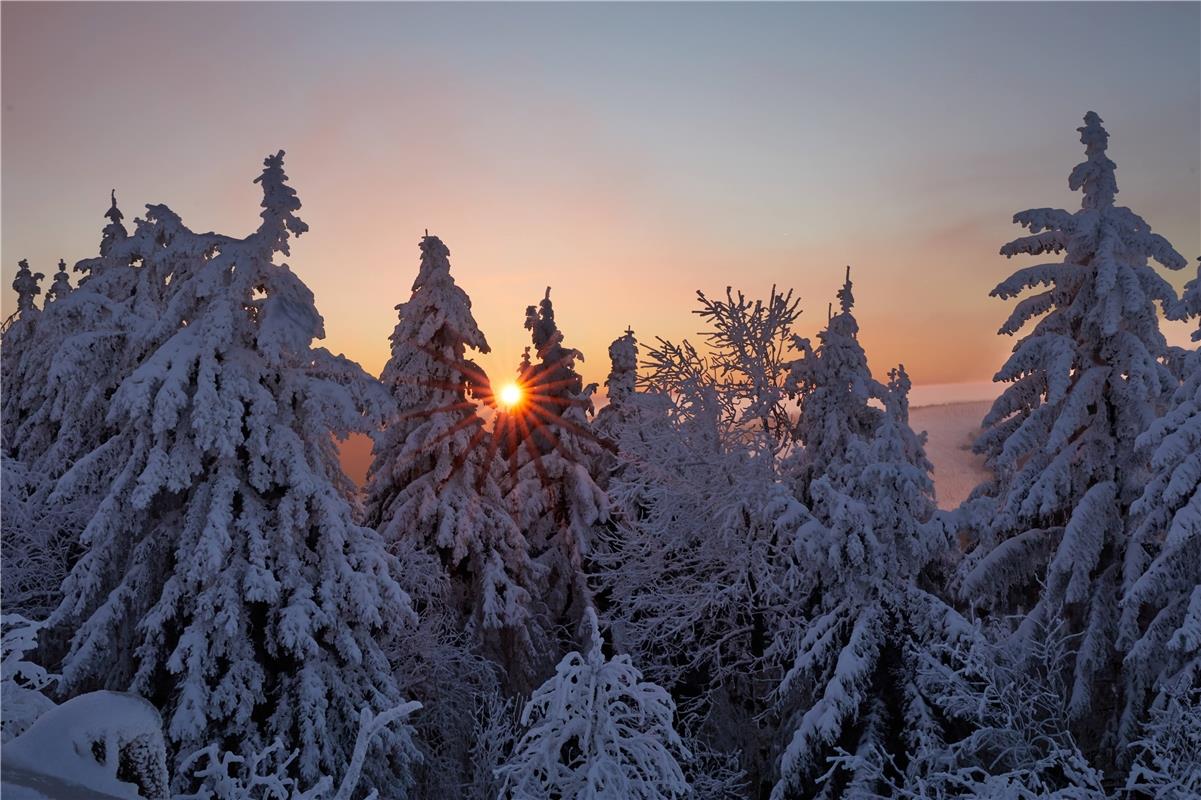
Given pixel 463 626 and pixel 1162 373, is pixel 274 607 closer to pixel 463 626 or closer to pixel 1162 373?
pixel 463 626

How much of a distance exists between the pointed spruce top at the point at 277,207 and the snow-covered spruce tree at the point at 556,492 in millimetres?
13125

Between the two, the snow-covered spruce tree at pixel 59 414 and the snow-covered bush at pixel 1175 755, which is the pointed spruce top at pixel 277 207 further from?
the snow-covered bush at pixel 1175 755

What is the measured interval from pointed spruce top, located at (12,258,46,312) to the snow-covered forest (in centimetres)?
827

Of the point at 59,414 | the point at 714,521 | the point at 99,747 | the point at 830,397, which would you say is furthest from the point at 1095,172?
the point at 59,414

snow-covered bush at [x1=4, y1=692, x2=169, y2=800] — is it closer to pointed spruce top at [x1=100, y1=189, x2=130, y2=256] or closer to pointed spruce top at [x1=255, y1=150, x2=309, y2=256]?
pointed spruce top at [x1=255, y1=150, x2=309, y2=256]

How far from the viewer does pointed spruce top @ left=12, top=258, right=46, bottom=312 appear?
3381cm

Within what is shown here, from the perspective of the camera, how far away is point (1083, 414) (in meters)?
18.0

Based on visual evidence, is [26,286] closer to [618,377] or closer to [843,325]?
[618,377]

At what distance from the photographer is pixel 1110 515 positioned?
57.7 feet

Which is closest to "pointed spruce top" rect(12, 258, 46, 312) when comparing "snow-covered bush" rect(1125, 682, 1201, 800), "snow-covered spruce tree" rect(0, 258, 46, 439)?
"snow-covered spruce tree" rect(0, 258, 46, 439)

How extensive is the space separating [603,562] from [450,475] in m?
5.12

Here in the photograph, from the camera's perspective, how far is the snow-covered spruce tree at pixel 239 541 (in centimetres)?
1270

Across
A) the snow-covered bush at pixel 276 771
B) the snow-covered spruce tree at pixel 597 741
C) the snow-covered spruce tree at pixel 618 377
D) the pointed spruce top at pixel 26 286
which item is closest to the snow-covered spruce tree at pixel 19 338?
the pointed spruce top at pixel 26 286

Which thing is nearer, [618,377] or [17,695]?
[17,695]
